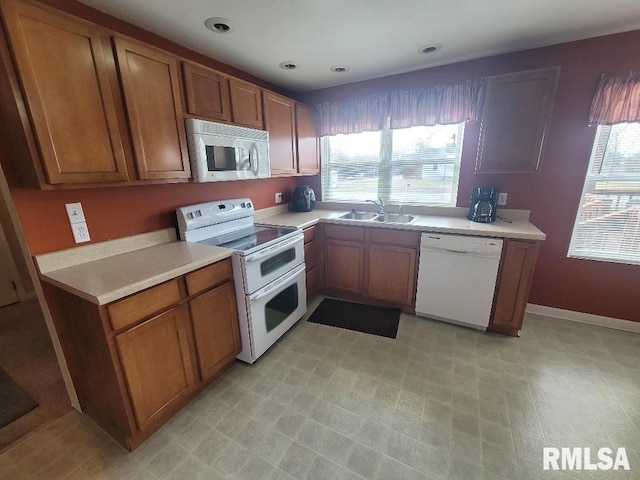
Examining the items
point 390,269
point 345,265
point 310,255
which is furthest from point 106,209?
point 390,269

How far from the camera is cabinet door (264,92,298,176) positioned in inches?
98.0

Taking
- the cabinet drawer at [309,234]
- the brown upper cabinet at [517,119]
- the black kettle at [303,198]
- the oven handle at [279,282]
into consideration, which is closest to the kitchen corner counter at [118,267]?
the oven handle at [279,282]

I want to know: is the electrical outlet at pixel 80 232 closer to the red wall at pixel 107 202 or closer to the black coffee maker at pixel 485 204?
the red wall at pixel 107 202

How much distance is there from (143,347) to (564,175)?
342 centimetres

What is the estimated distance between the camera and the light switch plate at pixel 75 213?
1506mm

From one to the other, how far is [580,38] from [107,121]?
11.1ft

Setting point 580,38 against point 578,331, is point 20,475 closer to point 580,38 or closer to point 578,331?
point 578,331

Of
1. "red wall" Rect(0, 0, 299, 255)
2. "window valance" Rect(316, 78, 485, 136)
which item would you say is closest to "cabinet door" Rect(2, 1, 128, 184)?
"red wall" Rect(0, 0, 299, 255)

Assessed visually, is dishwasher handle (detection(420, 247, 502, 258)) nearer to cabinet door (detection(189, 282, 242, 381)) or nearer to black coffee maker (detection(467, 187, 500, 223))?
black coffee maker (detection(467, 187, 500, 223))

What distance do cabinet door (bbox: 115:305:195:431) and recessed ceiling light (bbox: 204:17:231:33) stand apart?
1.83 meters

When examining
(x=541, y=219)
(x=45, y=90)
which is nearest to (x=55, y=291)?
(x=45, y=90)

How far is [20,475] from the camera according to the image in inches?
52.2

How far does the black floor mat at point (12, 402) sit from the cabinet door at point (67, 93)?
5.19 ft

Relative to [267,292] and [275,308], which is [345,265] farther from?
[267,292]
